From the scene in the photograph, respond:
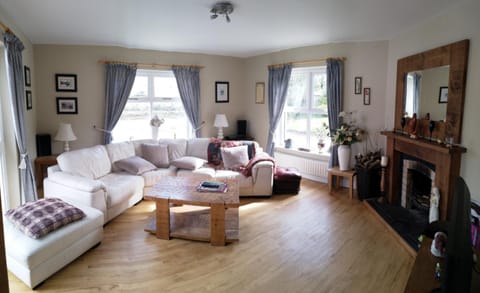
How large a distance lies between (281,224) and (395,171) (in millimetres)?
1816

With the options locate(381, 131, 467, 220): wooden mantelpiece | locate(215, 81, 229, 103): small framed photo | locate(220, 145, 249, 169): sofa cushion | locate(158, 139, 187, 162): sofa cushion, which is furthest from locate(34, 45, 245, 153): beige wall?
locate(381, 131, 467, 220): wooden mantelpiece

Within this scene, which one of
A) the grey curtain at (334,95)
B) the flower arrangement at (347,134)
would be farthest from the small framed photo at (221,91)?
the flower arrangement at (347,134)

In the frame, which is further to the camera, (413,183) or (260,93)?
(260,93)

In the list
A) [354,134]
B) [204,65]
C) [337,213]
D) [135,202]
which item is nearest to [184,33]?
[204,65]

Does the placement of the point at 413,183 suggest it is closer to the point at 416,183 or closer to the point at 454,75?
the point at 416,183

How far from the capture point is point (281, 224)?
12.7ft

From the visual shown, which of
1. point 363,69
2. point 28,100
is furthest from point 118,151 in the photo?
point 363,69

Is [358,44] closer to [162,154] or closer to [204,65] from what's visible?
[204,65]

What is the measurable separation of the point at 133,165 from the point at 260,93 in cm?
300

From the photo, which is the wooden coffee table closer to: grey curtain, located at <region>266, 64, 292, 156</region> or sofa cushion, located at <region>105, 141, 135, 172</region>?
sofa cushion, located at <region>105, 141, 135, 172</region>

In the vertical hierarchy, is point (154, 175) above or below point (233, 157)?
below

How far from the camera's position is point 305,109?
5859 mm

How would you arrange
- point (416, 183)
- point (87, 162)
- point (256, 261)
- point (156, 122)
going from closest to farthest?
point (256, 261) < point (416, 183) < point (87, 162) < point (156, 122)

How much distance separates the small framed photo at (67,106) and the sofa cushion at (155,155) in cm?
142
